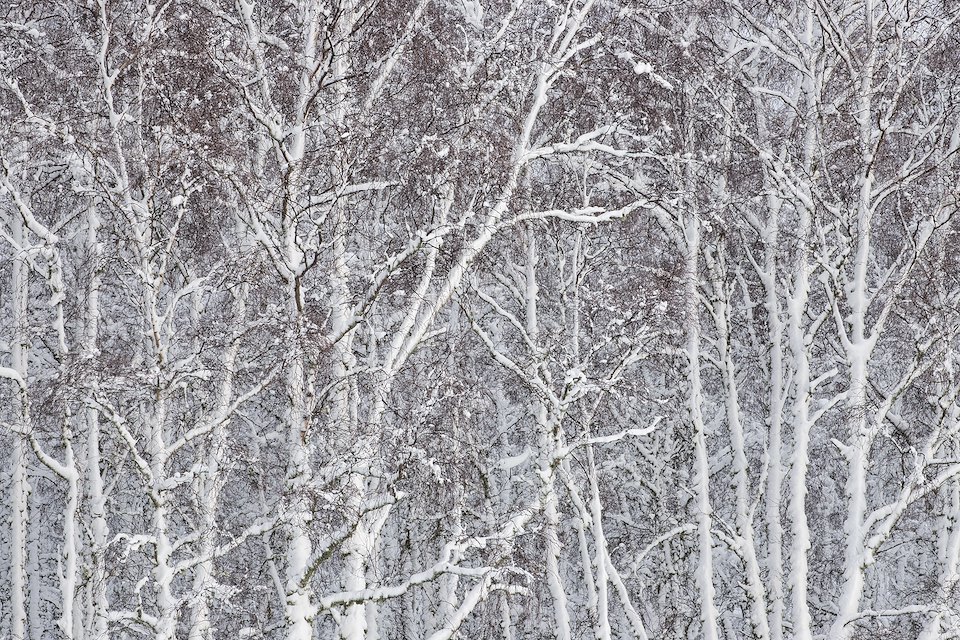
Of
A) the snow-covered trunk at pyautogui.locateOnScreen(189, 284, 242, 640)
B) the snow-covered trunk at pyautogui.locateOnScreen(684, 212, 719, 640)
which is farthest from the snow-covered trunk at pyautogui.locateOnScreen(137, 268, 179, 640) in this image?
the snow-covered trunk at pyautogui.locateOnScreen(684, 212, 719, 640)

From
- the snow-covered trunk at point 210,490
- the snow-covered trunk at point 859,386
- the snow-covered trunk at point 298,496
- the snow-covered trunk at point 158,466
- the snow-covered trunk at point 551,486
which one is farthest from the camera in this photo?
the snow-covered trunk at point 551,486

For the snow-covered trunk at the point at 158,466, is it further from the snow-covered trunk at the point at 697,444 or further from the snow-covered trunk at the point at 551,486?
the snow-covered trunk at the point at 697,444

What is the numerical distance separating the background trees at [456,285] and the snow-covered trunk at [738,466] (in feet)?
0.11

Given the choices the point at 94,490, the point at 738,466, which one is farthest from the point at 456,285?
the point at 738,466

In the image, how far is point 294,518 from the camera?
662cm

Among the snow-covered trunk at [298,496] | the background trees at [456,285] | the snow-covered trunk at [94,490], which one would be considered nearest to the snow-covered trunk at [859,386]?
the background trees at [456,285]

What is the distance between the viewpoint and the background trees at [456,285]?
7.32 metres

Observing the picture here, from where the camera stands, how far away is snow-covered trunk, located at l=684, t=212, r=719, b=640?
939cm

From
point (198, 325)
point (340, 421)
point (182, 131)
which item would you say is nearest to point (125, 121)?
point (182, 131)

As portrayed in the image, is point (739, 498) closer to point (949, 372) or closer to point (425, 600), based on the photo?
point (949, 372)

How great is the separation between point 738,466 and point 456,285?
4.22 m

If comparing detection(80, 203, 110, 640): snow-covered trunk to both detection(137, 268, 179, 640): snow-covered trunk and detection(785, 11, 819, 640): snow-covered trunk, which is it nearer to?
detection(137, 268, 179, 640): snow-covered trunk

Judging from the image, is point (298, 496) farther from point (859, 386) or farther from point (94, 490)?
point (859, 386)

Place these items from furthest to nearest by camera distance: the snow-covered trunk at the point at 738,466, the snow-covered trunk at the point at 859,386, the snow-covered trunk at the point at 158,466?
the snow-covered trunk at the point at 738,466, the snow-covered trunk at the point at 859,386, the snow-covered trunk at the point at 158,466
